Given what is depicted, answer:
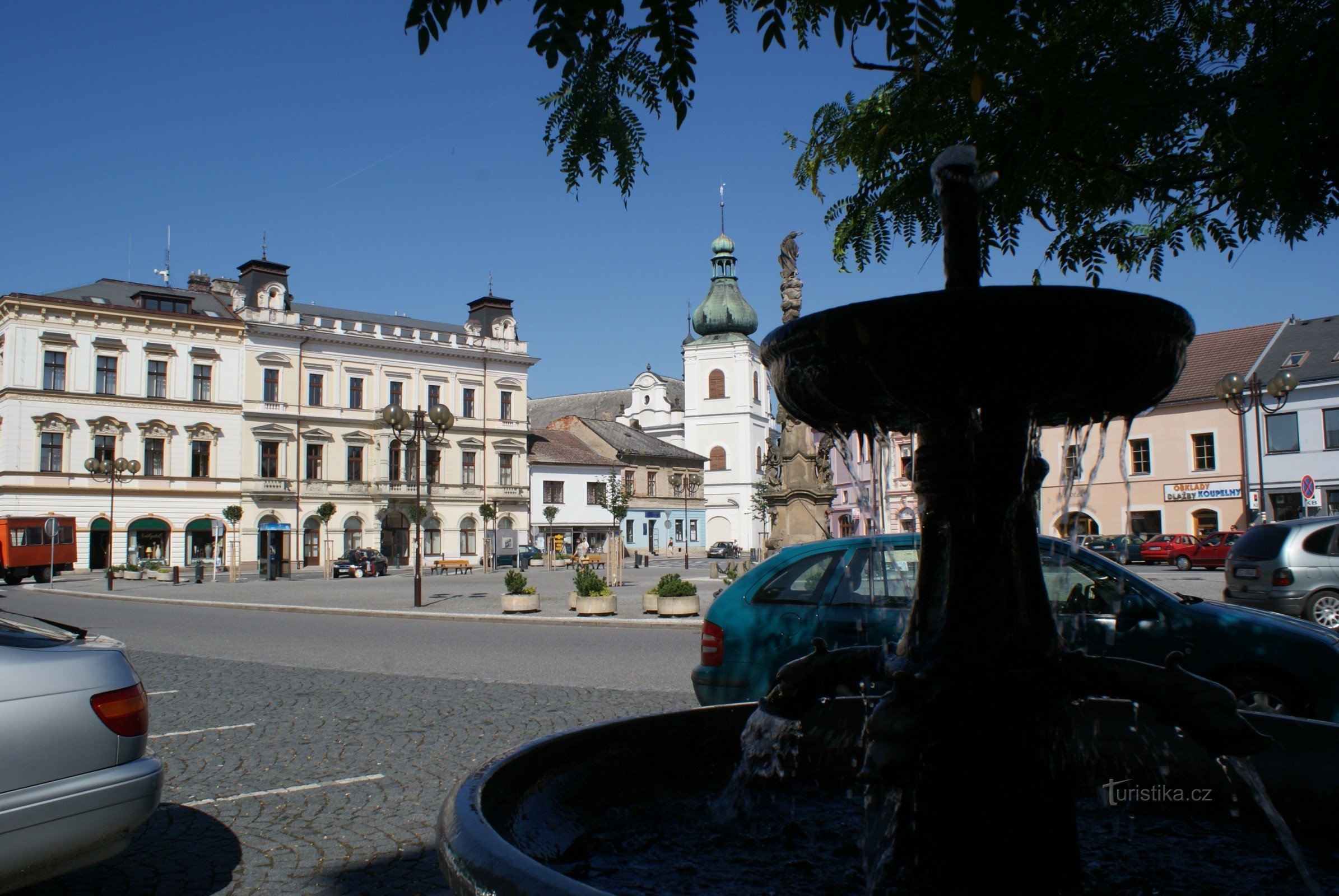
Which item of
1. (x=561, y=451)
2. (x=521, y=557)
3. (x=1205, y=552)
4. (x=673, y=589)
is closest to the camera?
(x=673, y=589)

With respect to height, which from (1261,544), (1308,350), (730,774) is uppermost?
(1308,350)

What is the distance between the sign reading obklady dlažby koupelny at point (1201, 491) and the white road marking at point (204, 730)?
145 feet

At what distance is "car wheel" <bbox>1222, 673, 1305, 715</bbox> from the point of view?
229 inches

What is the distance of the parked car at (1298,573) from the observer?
12.9m

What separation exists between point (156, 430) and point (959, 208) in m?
52.1

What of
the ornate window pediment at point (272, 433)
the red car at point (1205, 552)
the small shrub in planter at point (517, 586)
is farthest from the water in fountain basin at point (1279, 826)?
the ornate window pediment at point (272, 433)

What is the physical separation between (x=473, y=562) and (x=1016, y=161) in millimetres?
53165

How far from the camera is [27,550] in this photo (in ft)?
125

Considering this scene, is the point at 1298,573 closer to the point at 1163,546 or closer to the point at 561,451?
the point at 1163,546

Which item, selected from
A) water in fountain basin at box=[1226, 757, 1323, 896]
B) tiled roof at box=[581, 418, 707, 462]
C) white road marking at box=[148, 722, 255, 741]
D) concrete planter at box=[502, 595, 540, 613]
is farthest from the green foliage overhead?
tiled roof at box=[581, 418, 707, 462]

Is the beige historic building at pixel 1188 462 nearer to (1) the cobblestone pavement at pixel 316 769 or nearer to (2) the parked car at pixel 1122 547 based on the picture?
(2) the parked car at pixel 1122 547

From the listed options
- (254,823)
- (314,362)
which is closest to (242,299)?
(314,362)

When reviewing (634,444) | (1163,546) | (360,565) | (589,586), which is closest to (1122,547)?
(1163,546)

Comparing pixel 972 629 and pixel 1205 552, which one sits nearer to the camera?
pixel 972 629
